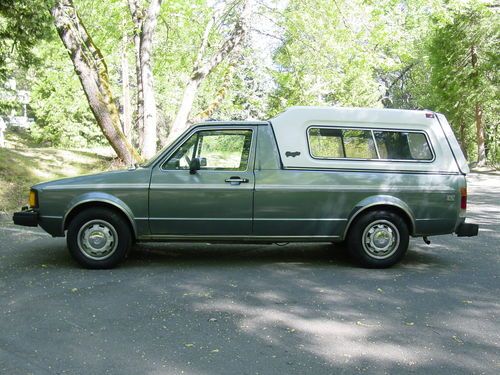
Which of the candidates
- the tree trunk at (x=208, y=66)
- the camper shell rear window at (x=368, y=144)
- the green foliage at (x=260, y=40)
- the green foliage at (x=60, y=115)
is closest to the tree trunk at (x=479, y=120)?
the green foliage at (x=260, y=40)

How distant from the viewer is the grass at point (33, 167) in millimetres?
13578

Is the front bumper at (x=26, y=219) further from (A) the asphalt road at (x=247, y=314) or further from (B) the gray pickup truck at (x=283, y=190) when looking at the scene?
(A) the asphalt road at (x=247, y=314)

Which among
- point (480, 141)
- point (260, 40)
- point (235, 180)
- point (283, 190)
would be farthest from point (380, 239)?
point (480, 141)

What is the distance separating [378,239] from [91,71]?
364 inches

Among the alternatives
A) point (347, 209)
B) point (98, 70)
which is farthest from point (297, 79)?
point (347, 209)

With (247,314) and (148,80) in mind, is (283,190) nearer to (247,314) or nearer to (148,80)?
(247,314)

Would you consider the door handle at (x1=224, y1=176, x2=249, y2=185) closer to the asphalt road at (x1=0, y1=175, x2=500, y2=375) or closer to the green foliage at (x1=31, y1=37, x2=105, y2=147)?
the asphalt road at (x1=0, y1=175, x2=500, y2=375)

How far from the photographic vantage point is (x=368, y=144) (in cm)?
710

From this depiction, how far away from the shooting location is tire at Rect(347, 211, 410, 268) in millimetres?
6984

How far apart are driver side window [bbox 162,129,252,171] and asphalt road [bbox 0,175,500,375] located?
134cm

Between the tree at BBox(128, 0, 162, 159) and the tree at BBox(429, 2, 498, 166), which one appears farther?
the tree at BBox(429, 2, 498, 166)

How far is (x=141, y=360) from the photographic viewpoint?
399 cm

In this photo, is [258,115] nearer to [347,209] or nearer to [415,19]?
[415,19]

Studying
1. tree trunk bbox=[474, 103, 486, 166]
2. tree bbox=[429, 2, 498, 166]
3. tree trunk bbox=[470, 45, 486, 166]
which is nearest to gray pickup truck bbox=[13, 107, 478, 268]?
tree bbox=[429, 2, 498, 166]
